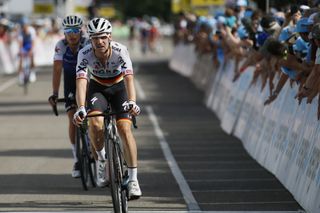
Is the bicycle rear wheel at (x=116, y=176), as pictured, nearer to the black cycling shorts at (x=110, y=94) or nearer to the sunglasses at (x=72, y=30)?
the black cycling shorts at (x=110, y=94)

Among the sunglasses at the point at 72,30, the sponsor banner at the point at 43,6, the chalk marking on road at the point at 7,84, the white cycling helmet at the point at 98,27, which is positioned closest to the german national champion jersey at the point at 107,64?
the white cycling helmet at the point at 98,27

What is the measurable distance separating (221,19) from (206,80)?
26.4ft

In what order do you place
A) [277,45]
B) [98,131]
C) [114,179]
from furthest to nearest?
[277,45], [98,131], [114,179]

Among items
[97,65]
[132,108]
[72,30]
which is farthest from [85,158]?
[132,108]

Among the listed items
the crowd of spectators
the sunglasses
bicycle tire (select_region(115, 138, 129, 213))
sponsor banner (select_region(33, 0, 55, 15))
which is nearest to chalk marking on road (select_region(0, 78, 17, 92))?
the crowd of spectators

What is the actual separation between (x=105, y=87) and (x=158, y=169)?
376 cm

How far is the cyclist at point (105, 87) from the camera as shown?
11.1 meters

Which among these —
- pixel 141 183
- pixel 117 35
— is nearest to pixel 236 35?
pixel 141 183

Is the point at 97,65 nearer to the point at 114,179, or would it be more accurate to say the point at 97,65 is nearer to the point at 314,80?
the point at 114,179

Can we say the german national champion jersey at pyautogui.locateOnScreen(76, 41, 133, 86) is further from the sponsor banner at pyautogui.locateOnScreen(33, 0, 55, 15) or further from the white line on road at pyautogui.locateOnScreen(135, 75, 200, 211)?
the sponsor banner at pyautogui.locateOnScreen(33, 0, 55, 15)

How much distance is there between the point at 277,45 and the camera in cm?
1514

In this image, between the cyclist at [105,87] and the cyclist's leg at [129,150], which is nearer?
the cyclist's leg at [129,150]

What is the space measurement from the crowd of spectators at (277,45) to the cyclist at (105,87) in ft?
6.76

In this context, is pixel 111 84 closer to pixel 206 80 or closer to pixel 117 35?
Result: pixel 206 80
